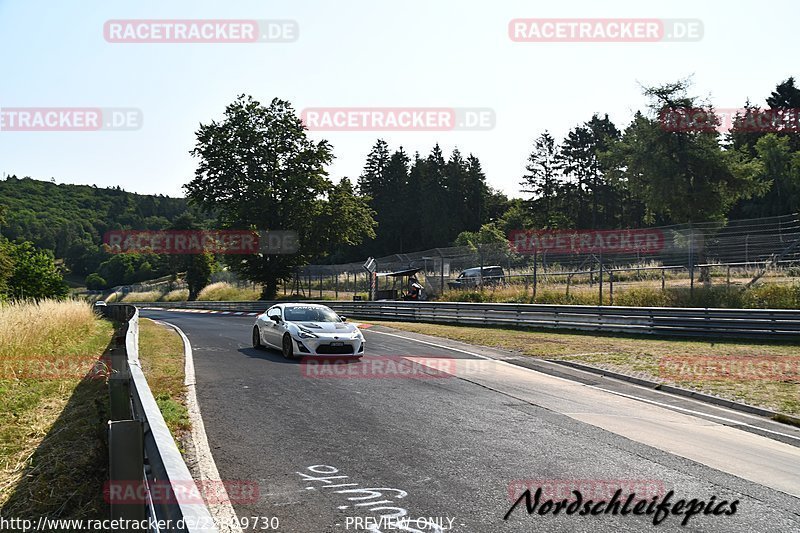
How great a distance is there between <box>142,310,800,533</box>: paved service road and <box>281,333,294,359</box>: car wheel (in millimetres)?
2501

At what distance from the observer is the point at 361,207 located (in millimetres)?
53219

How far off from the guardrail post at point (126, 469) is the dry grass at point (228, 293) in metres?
51.3

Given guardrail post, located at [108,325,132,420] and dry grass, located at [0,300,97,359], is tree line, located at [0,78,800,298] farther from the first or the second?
guardrail post, located at [108,325,132,420]

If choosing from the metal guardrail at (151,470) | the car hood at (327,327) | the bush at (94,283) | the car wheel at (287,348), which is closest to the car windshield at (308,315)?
the car hood at (327,327)

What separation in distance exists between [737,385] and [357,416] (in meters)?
7.17

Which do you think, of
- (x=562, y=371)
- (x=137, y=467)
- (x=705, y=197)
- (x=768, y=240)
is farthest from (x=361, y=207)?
(x=137, y=467)

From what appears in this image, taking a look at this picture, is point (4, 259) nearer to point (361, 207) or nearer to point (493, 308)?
point (493, 308)

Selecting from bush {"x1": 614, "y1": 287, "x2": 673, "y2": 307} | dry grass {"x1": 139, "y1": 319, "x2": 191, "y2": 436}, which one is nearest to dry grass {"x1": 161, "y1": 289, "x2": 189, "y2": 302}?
dry grass {"x1": 139, "y1": 319, "x2": 191, "y2": 436}

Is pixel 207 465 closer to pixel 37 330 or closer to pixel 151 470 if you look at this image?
pixel 151 470

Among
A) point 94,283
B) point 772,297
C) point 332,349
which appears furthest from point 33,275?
point 94,283

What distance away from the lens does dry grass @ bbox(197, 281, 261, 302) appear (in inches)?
2210

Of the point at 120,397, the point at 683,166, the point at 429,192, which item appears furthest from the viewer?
the point at 429,192

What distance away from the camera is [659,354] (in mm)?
15328

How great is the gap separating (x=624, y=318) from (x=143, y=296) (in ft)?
235
